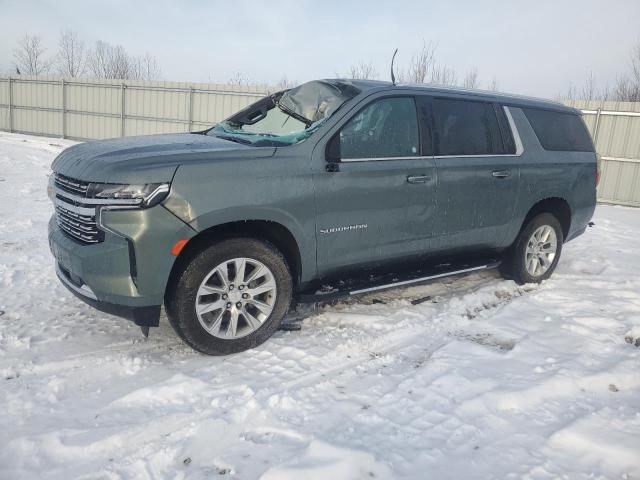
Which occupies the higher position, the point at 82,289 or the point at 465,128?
the point at 465,128

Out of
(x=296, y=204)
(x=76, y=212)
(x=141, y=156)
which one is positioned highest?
(x=141, y=156)

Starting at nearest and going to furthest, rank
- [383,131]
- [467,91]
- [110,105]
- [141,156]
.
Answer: [141,156], [383,131], [467,91], [110,105]

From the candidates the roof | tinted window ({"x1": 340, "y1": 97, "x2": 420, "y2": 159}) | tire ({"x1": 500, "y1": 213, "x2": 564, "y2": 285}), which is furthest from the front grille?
tire ({"x1": 500, "y1": 213, "x2": 564, "y2": 285})

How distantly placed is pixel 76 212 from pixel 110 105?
64.6 feet

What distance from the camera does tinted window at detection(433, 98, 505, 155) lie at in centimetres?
430

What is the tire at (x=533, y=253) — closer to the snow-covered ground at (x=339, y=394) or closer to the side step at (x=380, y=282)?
the snow-covered ground at (x=339, y=394)

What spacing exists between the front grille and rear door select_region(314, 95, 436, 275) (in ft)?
4.78

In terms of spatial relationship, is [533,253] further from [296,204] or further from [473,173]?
[296,204]

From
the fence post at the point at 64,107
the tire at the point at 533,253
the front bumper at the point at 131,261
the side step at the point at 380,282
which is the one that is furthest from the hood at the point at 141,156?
the fence post at the point at 64,107

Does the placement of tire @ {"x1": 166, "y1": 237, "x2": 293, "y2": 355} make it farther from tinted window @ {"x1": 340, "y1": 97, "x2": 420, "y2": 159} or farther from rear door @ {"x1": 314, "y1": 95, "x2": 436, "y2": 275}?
tinted window @ {"x1": 340, "y1": 97, "x2": 420, "y2": 159}

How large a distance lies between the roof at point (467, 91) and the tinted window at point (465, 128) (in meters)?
0.12

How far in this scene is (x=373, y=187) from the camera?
3.82 metres

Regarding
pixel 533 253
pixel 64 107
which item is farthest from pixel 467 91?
pixel 64 107

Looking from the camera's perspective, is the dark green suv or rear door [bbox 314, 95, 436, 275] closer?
the dark green suv
